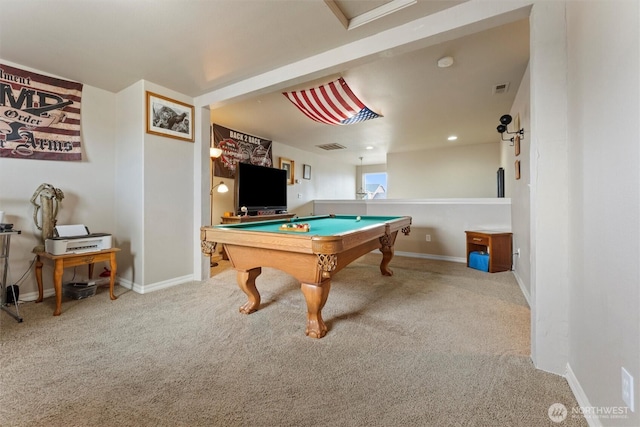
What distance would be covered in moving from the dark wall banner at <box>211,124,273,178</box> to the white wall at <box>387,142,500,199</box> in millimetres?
3569

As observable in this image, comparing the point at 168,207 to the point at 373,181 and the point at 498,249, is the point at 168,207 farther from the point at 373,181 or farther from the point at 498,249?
the point at 373,181

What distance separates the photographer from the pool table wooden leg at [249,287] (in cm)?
226

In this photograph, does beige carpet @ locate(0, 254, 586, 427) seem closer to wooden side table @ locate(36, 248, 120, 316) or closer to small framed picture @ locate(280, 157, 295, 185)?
wooden side table @ locate(36, 248, 120, 316)

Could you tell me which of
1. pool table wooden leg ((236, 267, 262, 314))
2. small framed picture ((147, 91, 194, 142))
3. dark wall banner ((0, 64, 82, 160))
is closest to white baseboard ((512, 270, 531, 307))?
pool table wooden leg ((236, 267, 262, 314))

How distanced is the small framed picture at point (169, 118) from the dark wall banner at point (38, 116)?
29.5 inches

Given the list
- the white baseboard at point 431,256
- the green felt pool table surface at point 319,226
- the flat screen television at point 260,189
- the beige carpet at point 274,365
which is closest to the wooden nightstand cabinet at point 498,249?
the white baseboard at point 431,256

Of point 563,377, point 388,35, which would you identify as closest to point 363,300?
point 563,377

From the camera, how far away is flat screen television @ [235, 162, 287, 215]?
4.38 m

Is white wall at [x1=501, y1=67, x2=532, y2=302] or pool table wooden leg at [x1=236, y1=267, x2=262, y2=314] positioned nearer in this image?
pool table wooden leg at [x1=236, y1=267, x2=262, y2=314]

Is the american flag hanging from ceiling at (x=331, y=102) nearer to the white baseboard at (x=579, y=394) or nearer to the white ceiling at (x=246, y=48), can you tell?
the white ceiling at (x=246, y=48)

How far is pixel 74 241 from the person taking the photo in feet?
7.90

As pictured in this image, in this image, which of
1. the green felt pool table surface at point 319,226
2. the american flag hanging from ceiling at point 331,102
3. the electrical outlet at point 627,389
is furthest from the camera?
the american flag hanging from ceiling at point 331,102

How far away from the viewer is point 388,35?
2.01 meters

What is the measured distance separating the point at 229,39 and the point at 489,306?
320 cm
